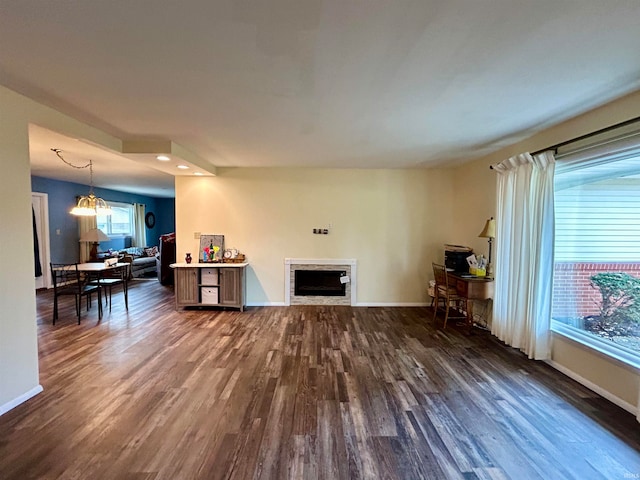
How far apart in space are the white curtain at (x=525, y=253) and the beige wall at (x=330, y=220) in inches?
70.8

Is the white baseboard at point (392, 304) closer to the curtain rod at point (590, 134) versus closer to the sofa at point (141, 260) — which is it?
the curtain rod at point (590, 134)

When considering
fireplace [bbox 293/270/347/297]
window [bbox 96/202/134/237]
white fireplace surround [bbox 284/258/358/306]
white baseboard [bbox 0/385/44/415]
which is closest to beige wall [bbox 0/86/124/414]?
white baseboard [bbox 0/385/44/415]

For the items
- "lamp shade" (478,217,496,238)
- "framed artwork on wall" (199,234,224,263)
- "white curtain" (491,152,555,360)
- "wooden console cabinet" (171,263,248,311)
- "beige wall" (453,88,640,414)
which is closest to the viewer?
"beige wall" (453,88,640,414)

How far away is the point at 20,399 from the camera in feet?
8.32

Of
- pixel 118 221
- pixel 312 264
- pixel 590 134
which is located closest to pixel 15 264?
pixel 312 264

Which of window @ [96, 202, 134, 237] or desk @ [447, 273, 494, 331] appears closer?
desk @ [447, 273, 494, 331]

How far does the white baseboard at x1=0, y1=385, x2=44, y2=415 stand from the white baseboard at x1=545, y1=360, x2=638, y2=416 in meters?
4.79

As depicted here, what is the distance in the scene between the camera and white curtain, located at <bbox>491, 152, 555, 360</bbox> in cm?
329

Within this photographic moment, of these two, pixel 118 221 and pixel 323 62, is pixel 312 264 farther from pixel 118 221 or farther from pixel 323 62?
pixel 118 221

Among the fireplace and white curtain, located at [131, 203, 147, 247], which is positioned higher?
white curtain, located at [131, 203, 147, 247]

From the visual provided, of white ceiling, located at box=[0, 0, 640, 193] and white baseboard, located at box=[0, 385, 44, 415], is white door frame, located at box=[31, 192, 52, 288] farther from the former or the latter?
white baseboard, located at box=[0, 385, 44, 415]

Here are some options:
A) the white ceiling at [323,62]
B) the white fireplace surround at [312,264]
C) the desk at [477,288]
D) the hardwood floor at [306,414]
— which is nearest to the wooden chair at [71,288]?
the hardwood floor at [306,414]

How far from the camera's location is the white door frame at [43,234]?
22.8 feet

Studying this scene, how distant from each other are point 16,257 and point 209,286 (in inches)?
119
